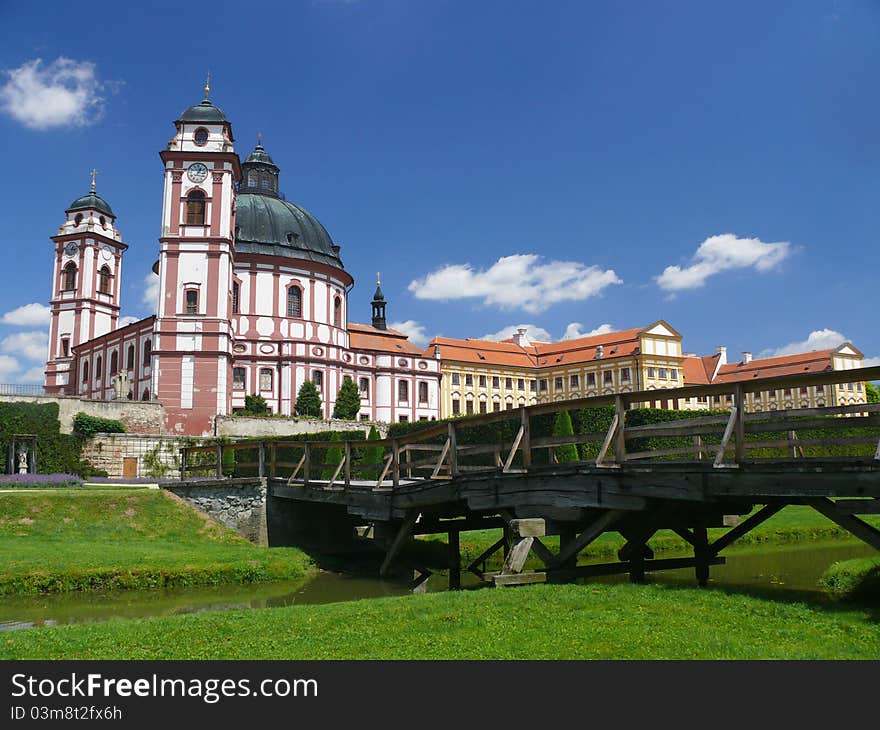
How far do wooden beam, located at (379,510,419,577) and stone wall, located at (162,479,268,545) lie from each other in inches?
198

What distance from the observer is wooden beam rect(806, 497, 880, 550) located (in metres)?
8.27

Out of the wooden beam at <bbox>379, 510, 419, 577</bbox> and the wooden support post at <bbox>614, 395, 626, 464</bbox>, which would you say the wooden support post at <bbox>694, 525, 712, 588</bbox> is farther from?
the wooden beam at <bbox>379, 510, 419, 577</bbox>

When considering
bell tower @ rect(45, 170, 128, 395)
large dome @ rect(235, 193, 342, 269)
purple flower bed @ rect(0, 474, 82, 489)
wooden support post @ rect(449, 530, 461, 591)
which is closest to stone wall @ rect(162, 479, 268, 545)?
wooden support post @ rect(449, 530, 461, 591)

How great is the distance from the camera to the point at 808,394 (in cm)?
7525

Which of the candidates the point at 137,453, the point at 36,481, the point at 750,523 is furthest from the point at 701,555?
the point at 137,453

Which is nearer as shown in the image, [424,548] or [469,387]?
[424,548]

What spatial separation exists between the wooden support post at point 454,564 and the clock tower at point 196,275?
31.5 m

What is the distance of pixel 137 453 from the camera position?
39281 millimetres

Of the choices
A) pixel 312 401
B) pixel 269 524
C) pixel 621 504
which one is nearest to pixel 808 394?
pixel 312 401

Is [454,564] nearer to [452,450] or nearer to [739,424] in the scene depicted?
[452,450]

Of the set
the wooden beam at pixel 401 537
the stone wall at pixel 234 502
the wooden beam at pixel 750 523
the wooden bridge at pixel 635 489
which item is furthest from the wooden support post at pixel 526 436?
the stone wall at pixel 234 502

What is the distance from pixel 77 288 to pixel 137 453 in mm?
30243

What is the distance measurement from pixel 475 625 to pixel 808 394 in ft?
252
